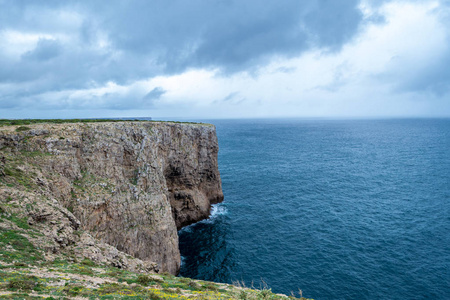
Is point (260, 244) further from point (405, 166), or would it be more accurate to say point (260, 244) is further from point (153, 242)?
point (405, 166)

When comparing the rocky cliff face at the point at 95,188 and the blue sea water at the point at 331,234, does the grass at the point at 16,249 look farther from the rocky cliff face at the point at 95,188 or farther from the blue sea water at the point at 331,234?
the blue sea water at the point at 331,234

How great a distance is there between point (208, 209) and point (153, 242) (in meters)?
24.3

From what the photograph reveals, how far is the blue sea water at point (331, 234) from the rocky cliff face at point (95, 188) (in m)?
12.0

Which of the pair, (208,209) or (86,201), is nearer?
(86,201)

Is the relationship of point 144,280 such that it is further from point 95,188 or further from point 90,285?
point 95,188

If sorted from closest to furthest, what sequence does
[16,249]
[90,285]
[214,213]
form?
[90,285] < [16,249] < [214,213]

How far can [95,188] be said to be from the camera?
33812mm

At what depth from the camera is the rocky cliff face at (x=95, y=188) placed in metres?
25.0

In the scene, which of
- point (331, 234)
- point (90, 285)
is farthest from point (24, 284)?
point (331, 234)

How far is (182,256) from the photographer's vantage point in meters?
46.4

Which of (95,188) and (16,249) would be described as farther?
(95,188)

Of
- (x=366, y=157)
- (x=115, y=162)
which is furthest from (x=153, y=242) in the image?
(x=366, y=157)

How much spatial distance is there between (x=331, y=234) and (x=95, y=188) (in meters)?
44.5

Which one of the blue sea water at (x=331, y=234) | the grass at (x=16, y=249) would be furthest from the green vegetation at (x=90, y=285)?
the blue sea water at (x=331, y=234)
